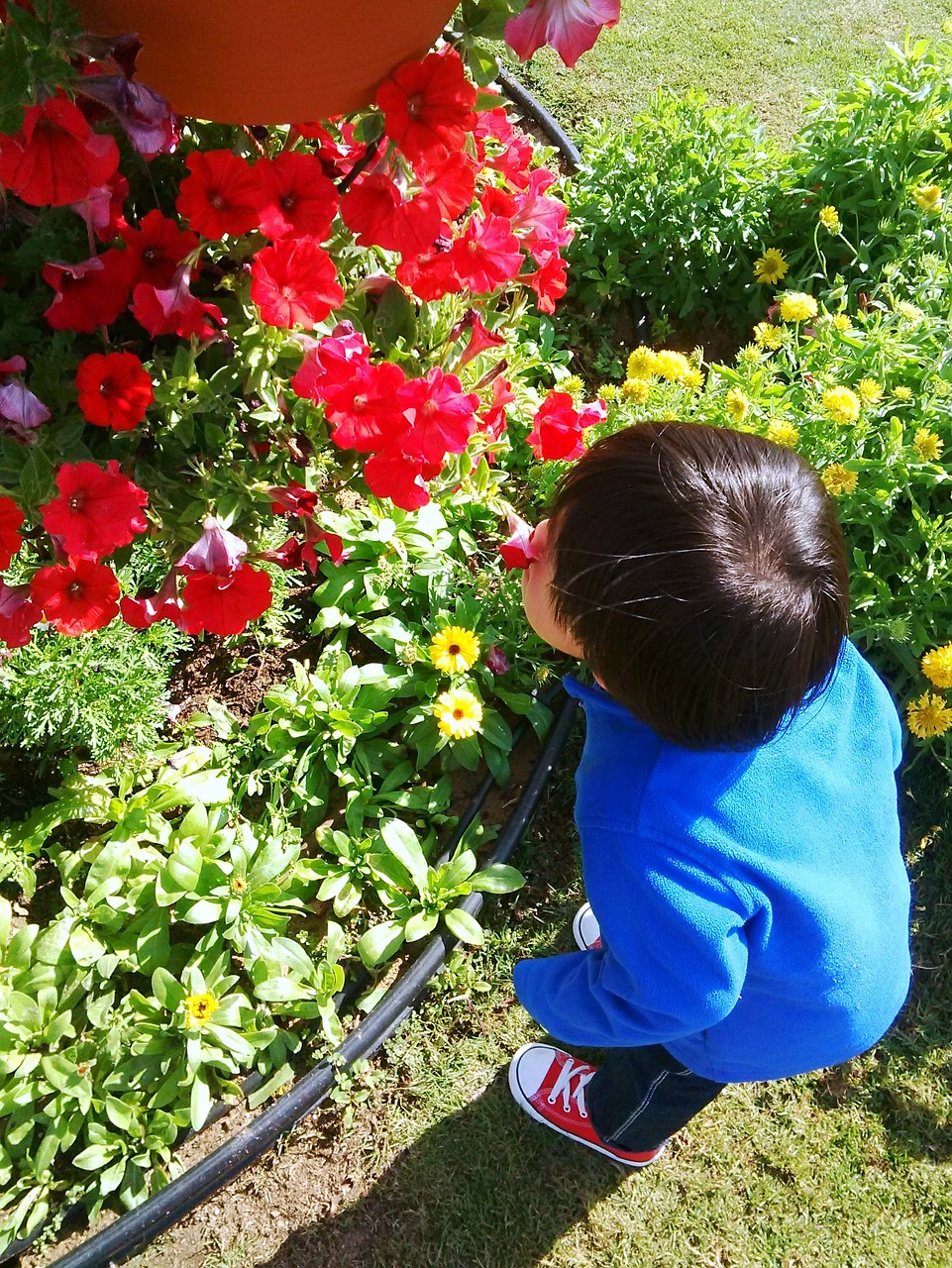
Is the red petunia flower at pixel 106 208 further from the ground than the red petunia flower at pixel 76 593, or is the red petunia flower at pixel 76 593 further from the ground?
the red petunia flower at pixel 106 208

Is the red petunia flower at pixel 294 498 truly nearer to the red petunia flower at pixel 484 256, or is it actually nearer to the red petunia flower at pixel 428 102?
the red petunia flower at pixel 484 256

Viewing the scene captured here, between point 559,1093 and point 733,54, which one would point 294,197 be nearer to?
point 559,1093

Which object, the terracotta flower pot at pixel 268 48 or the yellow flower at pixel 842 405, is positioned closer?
the terracotta flower pot at pixel 268 48

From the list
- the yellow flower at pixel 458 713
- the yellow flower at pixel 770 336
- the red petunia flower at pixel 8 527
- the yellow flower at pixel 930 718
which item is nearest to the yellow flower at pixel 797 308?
the yellow flower at pixel 770 336

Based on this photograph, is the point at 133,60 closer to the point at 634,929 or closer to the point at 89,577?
the point at 89,577

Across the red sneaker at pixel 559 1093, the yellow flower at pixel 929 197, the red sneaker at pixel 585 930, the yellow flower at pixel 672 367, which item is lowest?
the red sneaker at pixel 559 1093

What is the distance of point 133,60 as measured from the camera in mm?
855

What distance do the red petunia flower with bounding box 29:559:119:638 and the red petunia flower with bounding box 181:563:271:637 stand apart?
0.11 m

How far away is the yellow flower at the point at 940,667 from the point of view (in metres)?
1.84

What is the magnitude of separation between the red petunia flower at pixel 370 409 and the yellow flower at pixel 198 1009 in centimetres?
105

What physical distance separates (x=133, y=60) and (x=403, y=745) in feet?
5.06

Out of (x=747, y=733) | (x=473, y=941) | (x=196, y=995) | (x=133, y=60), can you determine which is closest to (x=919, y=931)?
(x=473, y=941)

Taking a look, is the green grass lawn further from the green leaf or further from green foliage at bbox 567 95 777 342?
the green leaf

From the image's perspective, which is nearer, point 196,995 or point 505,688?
point 196,995
